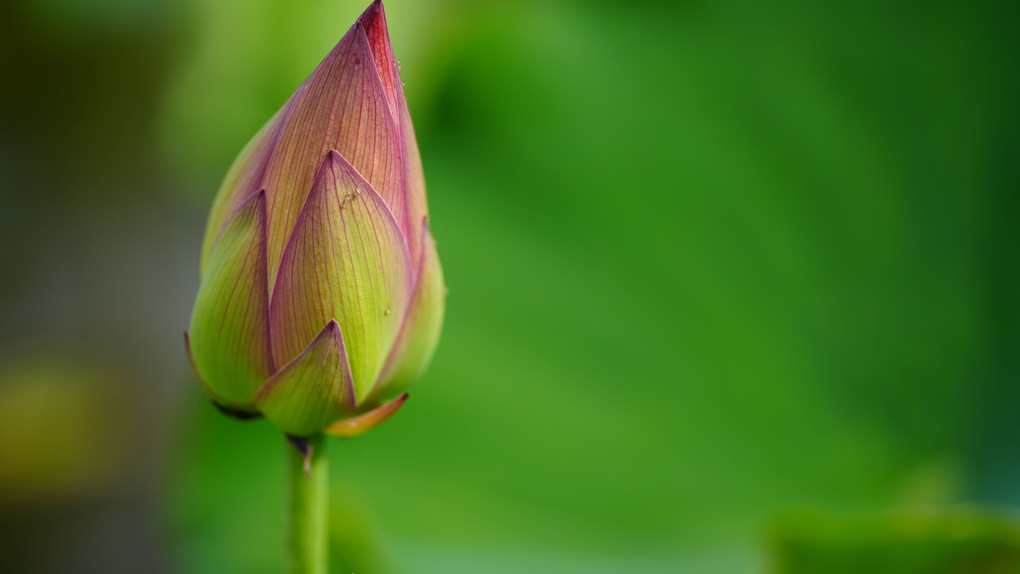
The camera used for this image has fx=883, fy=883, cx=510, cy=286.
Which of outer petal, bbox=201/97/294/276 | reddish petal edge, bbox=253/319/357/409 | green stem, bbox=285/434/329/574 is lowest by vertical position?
green stem, bbox=285/434/329/574

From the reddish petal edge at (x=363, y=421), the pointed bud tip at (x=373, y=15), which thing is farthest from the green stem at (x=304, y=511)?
the pointed bud tip at (x=373, y=15)

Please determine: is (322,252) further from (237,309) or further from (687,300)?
(687,300)

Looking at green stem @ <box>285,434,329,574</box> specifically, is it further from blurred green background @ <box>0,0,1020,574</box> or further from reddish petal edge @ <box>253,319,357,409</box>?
blurred green background @ <box>0,0,1020,574</box>

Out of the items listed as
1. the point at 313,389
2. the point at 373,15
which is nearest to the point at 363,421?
the point at 313,389

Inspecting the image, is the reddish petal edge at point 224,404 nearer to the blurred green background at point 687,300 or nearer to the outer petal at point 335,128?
the outer petal at point 335,128

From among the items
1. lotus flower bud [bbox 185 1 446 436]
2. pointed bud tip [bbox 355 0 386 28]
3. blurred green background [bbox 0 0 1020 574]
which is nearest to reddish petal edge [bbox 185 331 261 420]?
lotus flower bud [bbox 185 1 446 436]

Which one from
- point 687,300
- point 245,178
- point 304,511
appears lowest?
point 304,511

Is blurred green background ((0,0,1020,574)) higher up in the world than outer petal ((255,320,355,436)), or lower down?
higher up
